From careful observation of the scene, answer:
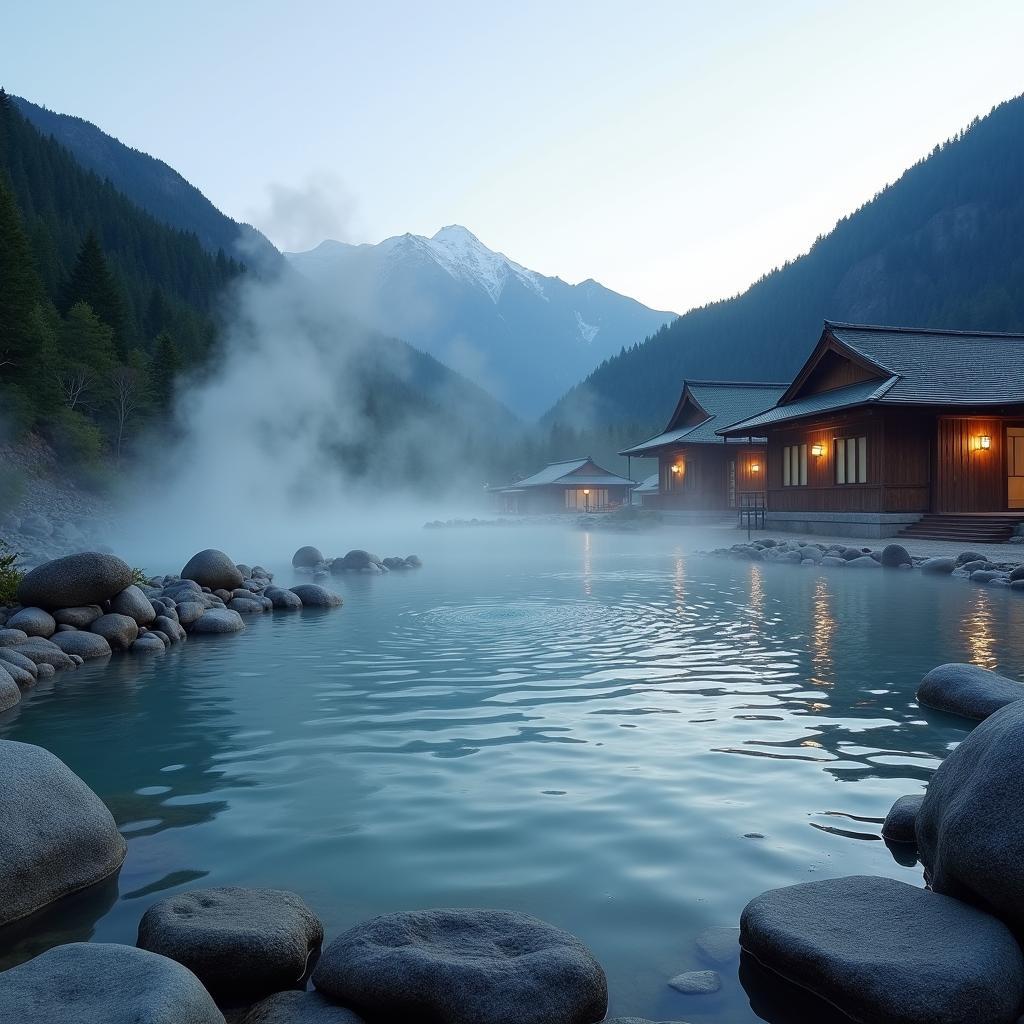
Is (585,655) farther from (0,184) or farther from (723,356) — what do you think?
(723,356)

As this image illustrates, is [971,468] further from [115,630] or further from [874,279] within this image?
[874,279]

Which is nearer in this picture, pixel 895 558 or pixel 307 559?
pixel 895 558

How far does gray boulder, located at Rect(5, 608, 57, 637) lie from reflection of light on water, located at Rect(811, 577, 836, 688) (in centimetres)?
852

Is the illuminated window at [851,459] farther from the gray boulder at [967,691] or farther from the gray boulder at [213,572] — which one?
the gray boulder at [967,691]

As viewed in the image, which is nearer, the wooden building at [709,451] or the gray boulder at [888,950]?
the gray boulder at [888,950]

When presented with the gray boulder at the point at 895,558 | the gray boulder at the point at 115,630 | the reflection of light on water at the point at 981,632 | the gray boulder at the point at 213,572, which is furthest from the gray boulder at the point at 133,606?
the gray boulder at the point at 895,558

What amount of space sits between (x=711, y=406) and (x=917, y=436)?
55.5ft

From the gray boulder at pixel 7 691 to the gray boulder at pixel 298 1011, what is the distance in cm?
557

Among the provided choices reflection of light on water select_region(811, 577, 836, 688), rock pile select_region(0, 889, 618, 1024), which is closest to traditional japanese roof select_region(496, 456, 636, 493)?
reflection of light on water select_region(811, 577, 836, 688)

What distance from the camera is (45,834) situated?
3.82 meters

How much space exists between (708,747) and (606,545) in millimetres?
22194

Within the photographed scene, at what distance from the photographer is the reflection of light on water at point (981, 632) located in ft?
28.0

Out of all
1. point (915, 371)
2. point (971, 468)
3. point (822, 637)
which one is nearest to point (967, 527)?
point (971, 468)

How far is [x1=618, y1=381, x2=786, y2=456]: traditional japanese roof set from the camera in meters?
38.5
